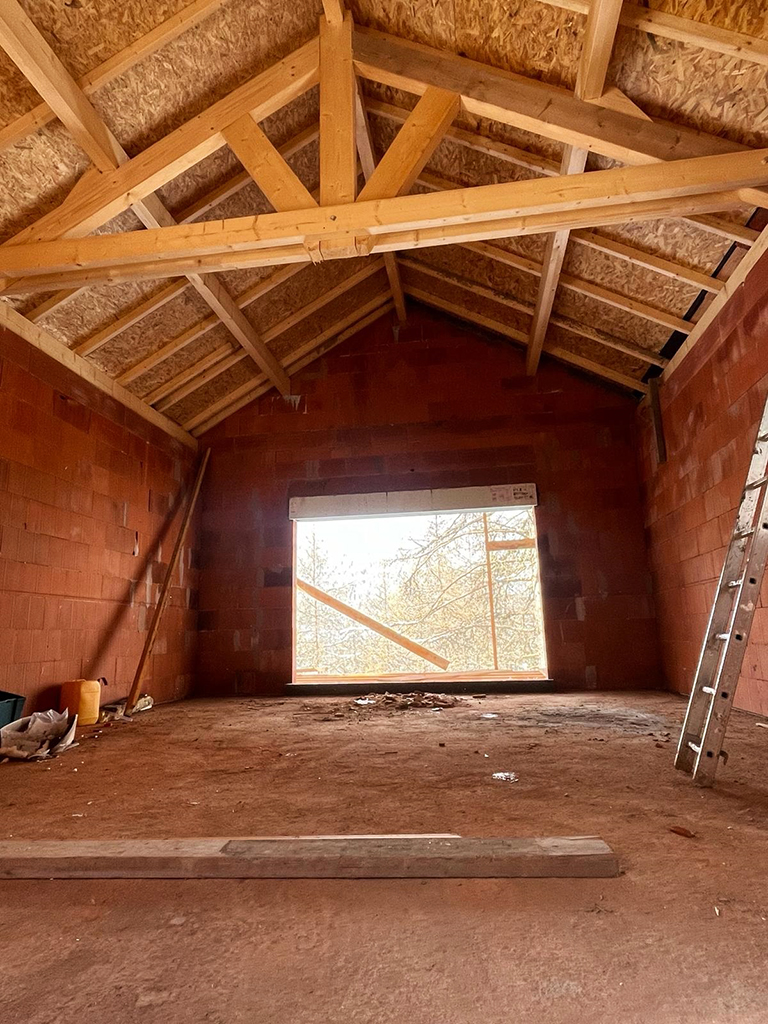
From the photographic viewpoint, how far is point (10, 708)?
148 inches

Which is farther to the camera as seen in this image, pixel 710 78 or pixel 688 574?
pixel 688 574

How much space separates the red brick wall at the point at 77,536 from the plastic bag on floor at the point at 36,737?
55cm

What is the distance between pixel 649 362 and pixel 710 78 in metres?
3.05

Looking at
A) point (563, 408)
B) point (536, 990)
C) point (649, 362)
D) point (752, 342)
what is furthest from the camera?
point (563, 408)

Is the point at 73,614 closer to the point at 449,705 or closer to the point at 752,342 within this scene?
the point at 449,705

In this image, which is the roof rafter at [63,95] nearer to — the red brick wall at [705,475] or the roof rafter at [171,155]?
the roof rafter at [171,155]

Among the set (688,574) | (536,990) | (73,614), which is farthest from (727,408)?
(73,614)

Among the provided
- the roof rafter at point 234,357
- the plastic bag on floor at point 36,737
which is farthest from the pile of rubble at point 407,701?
the roof rafter at point 234,357

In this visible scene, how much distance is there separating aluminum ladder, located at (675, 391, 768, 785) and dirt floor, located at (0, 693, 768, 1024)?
18 centimetres

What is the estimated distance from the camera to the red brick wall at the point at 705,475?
4.09 m

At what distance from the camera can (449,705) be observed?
538cm

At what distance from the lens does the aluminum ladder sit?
8.05ft

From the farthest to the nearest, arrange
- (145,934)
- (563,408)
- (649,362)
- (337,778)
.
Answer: (563,408) → (649,362) → (337,778) → (145,934)

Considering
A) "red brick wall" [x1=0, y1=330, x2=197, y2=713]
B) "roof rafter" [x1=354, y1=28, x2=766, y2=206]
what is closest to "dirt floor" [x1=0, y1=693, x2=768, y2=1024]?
"red brick wall" [x1=0, y1=330, x2=197, y2=713]
